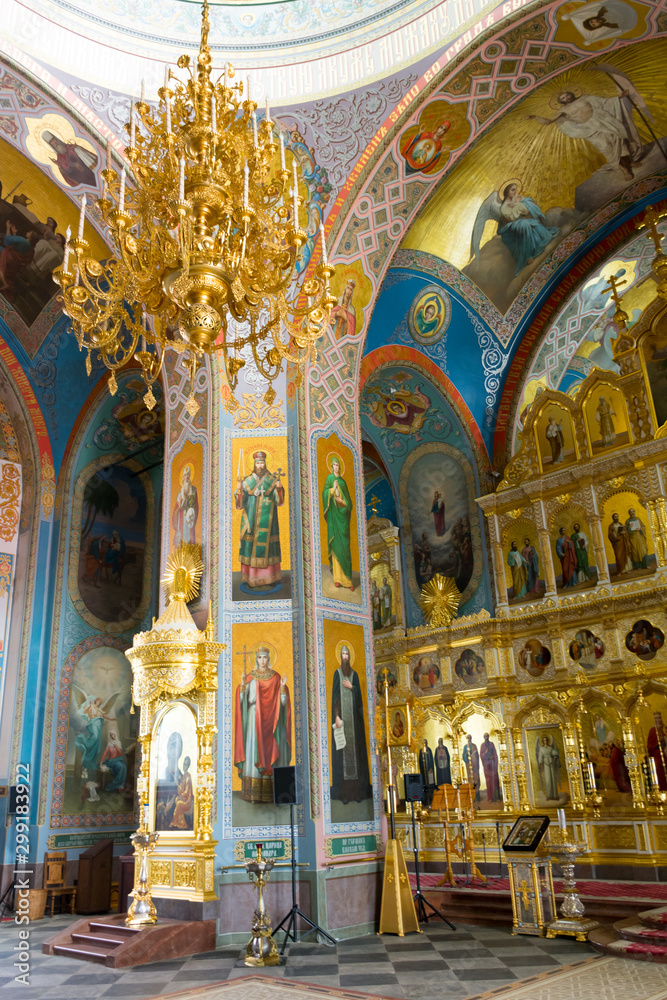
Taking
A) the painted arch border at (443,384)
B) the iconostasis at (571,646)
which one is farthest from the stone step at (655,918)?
the painted arch border at (443,384)

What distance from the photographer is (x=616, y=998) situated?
606 cm

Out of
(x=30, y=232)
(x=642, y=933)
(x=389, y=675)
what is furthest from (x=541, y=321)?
(x=642, y=933)

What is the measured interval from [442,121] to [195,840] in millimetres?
9818

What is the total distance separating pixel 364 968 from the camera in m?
7.50

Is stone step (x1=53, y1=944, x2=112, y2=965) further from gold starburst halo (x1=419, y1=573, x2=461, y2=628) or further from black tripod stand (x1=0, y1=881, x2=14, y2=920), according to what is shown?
gold starburst halo (x1=419, y1=573, x2=461, y2=628)

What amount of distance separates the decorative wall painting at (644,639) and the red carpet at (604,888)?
3245 millimetres

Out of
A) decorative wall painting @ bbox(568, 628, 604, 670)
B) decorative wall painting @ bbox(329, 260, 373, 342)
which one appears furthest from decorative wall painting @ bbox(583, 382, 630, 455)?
decorative wall painting @ bbox(329, 260, 373, 342)

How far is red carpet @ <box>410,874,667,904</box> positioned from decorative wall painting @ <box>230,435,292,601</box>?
504 cm

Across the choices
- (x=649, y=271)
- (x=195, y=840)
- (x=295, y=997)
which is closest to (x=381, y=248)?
(x=649, y=271)

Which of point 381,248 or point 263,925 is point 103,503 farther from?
point 263,925

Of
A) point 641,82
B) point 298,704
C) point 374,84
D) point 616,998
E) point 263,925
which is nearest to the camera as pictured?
point 616,998

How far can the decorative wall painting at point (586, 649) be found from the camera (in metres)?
13.0

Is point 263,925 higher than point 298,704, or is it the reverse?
point 298,704

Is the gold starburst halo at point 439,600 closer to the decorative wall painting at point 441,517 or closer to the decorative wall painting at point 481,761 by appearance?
the decorative wall painting at point 441,517
